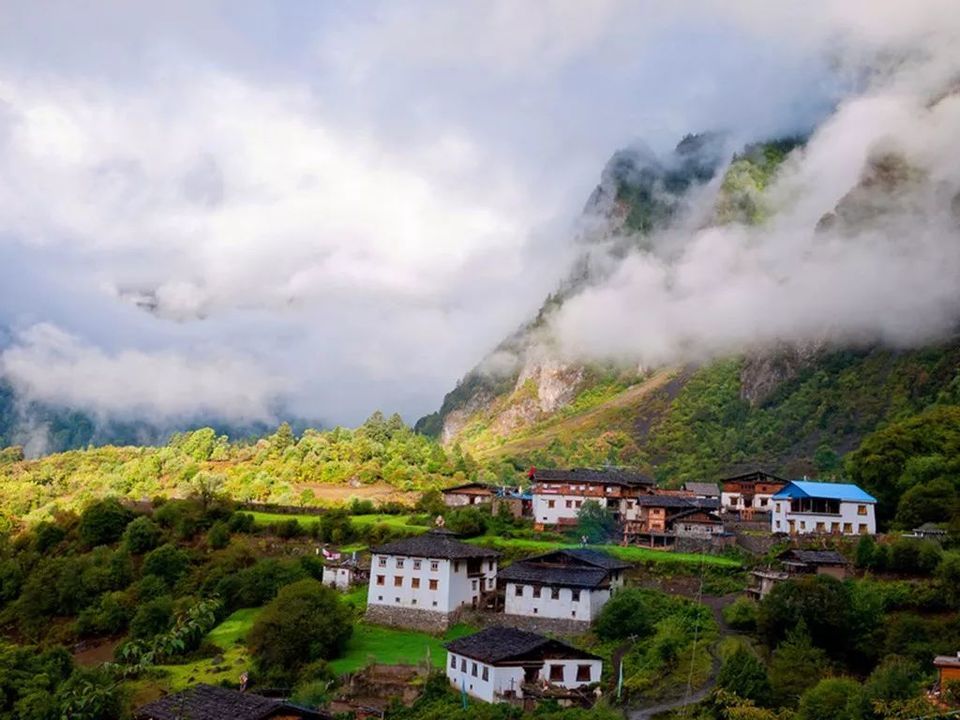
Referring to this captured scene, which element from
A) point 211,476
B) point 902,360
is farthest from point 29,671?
point 902,360

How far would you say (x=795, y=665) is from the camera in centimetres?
4019

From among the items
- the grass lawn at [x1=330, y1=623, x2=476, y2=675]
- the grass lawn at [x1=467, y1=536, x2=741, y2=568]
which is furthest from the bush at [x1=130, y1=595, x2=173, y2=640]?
the grass lawn at [x1=467, y1=536, x2=741, y2=568]

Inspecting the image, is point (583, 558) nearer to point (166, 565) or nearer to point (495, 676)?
point (495, 676)

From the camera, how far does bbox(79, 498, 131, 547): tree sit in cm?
8856

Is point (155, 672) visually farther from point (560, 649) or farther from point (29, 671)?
point (560, 649)

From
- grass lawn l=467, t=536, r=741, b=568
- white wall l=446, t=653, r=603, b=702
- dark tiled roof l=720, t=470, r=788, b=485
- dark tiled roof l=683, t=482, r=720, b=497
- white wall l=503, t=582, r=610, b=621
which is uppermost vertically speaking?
dark tiled roof l=720, t=470, r=788, b=485

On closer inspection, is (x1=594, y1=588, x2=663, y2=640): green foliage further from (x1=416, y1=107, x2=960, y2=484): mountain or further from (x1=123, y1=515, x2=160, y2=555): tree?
(x1=416, y1=107, x2=960, y2=484): mountain

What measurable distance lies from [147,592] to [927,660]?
5700 centimetres

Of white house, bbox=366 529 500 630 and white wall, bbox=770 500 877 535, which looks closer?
white house, bbox=366 529 500 630

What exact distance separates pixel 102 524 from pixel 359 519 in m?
27.2

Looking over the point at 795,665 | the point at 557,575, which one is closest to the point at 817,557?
the point at 795,665

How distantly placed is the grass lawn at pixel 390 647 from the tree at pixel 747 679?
1604cm

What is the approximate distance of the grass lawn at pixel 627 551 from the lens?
6209 cm

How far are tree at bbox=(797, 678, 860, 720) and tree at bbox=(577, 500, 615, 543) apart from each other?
3913 cm
